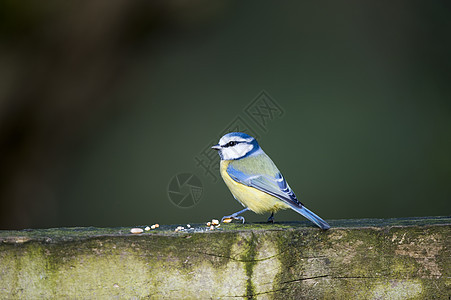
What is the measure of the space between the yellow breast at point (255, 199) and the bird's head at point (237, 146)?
0.46 feet

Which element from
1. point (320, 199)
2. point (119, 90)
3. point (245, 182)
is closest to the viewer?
point (245, 182)

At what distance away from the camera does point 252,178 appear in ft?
6.49

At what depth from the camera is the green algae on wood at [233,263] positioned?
1231mm

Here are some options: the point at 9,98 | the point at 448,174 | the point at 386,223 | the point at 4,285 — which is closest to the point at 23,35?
the point at 9,98

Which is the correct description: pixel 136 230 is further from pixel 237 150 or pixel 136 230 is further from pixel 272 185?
pixel 237 150

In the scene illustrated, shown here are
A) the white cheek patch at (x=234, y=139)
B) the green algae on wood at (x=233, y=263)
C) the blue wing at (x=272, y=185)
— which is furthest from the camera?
the white cheek patch at (x=234, y=139)

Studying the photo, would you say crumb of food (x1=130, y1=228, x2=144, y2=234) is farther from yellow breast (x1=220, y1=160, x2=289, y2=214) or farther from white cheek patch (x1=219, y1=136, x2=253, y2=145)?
white cheek patch (x1=219, y1=136, x2=253, y2=145)

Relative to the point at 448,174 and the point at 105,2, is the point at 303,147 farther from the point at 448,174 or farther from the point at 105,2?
the point at 105,2

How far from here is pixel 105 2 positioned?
2689mm

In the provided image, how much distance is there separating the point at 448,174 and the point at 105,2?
2.51 m

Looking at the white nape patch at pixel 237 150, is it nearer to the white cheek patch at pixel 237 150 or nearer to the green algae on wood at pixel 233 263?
the white cheek patch at pixel 237 150

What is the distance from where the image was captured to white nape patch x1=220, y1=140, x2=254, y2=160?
2.15 m

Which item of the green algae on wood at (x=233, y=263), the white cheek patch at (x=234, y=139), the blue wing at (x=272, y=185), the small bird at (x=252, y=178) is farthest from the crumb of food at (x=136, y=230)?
the white cheek patch at (x=234, y=139)

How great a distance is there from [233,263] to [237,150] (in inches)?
36.7
